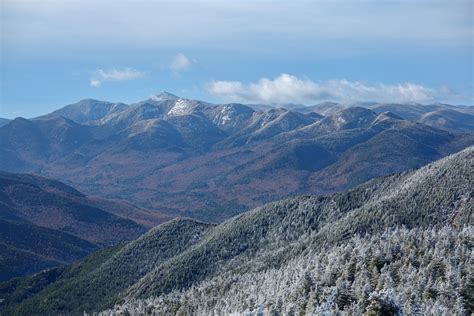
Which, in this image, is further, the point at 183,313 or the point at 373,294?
the point at 183,313

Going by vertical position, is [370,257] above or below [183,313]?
above

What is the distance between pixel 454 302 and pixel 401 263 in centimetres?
3084

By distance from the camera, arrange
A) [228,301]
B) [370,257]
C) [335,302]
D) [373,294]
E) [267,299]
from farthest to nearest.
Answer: [228,301] → [370,257] → [267,299] → [335,302] → [373,294]

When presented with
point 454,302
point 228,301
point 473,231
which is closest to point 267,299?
point 228,301

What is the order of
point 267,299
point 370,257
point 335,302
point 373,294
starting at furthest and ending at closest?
1. point 370,257
2. point 267,299
3. point 335,302
4. point 373,294

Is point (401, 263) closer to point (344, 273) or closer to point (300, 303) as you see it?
point (344, 273)

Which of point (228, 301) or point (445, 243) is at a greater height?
point (445, 243)

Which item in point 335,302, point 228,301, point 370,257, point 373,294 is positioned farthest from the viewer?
point 228,301

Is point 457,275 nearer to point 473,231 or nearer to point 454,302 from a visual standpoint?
point 454,302

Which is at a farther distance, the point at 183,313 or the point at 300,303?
the point at 183,313

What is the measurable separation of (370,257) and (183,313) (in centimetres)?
6297

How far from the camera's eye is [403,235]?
193375 mm

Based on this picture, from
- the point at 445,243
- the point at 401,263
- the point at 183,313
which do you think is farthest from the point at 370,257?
the point at 183,313

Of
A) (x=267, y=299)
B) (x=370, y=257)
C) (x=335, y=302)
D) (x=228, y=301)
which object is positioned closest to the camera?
(x=335, y=302)
